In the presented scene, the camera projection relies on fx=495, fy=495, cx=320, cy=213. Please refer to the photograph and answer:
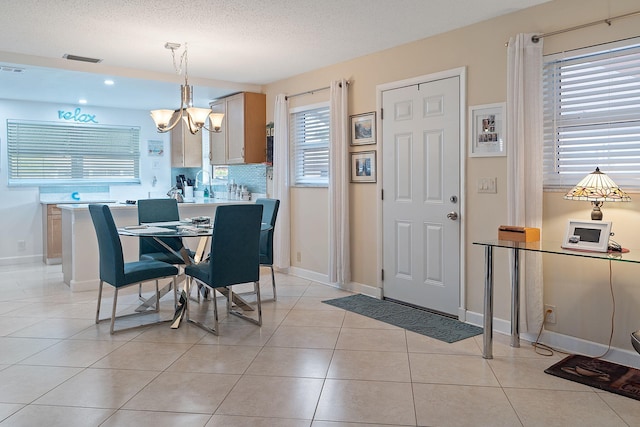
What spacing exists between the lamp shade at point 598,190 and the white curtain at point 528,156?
44cm

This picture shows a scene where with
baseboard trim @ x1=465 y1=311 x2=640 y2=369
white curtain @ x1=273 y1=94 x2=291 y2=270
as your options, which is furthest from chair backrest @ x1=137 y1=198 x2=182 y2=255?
baseboard trim @ x1=465 y1=311 x2=640 y2=369

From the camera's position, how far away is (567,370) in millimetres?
3131

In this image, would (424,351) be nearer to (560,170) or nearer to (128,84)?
(560,170)

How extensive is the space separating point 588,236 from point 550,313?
0.82 meters

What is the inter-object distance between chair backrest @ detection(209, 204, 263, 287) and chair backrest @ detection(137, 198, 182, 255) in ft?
3.89

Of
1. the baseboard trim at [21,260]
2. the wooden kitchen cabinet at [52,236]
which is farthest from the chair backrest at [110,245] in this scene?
the baseboard trim at [21,260]

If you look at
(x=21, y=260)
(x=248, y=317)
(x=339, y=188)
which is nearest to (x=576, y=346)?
(x=248, y=317)

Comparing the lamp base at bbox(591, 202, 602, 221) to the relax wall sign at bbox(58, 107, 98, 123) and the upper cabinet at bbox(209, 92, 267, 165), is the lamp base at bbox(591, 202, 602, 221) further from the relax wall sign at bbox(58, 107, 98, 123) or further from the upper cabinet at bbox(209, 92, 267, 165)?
the relax wall sign at bbox(58, 107, 98, 123)

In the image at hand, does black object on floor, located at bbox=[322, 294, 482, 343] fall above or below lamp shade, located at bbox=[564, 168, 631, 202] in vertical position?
below

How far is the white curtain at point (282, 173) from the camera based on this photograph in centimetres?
617

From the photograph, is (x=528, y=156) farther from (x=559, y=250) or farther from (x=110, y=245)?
(x=110, y=245)

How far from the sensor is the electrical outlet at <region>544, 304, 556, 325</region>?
359cm

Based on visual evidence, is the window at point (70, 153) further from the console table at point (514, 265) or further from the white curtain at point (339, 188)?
the console table at point (514, 265)

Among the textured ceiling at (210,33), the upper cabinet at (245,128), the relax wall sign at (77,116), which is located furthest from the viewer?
the relax wall sign at (77,116)
